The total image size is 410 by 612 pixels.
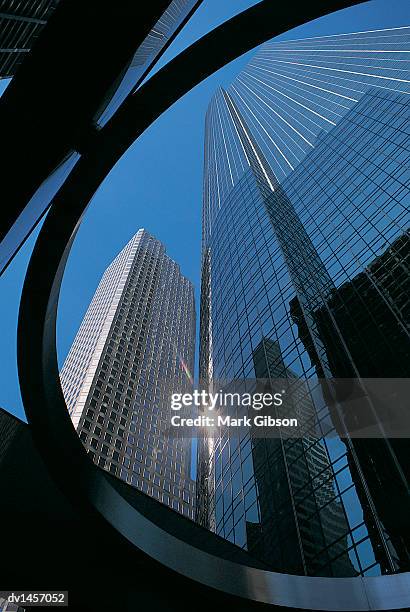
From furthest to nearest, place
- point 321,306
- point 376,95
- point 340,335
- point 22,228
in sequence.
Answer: point 376,95 < point 321,306 < point 340,335 < point 22,228

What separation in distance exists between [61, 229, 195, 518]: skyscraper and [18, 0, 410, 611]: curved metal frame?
197ft

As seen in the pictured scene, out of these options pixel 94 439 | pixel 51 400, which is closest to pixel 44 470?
pixel 51 400

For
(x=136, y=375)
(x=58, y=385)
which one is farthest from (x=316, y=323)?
(x=136, y=375)

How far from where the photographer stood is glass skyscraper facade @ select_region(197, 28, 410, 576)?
72.7 ft

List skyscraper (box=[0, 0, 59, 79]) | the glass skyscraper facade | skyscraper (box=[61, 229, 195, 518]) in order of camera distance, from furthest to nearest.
A: skyscraper (box=[61, 229, 195, 518]), skyscraper (box=[0, 0, 59, 79]), the glass skyscraper facade

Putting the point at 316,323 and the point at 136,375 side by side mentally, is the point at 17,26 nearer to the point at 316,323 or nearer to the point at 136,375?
the point at 316,323

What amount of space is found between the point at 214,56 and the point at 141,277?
4381 inches

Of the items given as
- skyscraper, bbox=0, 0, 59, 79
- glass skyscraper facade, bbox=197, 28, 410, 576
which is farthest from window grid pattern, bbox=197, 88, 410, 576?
skyscraper, bbox=0, 0, 59, 79

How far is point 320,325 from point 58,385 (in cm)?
2741

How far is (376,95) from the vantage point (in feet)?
210

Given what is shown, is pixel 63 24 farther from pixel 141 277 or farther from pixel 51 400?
pixel 141 277

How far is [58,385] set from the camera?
363 inches

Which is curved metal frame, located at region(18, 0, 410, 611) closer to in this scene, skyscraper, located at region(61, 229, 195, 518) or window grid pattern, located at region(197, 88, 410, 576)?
window grid pattern, located at region(197, 88, 410, 576)

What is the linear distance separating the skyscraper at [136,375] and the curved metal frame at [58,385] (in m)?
60.1
